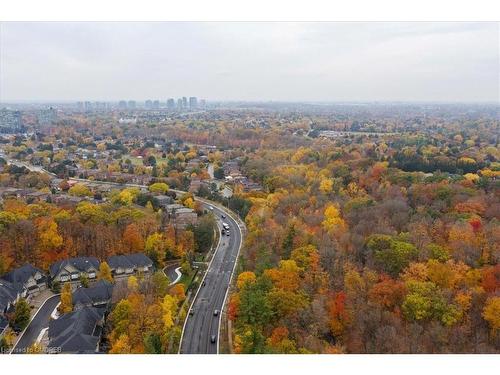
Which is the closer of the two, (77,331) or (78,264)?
(77,331)

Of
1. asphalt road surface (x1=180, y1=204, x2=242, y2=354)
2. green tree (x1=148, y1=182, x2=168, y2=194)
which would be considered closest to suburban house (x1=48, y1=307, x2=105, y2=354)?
asphalt road surface (x1=180, y1=204, x2=242, y2=354)

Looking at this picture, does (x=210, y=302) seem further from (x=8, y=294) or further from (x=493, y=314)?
(x=493, y=314)

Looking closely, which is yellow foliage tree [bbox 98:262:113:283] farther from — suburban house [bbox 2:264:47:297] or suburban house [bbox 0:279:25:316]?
suburban house [bbox 0:279:25:316]

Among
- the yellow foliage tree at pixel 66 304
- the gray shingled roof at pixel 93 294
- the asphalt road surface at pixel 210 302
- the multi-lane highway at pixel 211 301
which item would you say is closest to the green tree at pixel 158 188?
the multi-lane highway at pixel 211 301

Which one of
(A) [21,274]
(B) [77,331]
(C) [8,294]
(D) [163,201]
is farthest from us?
(D) [163,201]

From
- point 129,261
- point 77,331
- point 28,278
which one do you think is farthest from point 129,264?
point 77,331

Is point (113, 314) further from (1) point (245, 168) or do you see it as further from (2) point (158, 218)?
(1) point (245, 168)

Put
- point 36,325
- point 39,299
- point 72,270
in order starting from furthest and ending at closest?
Answer: point 72,270 → point 39,299 → point 36,325

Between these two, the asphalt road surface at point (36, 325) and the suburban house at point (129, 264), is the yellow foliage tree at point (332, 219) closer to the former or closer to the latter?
the suburban house at point (129, 264)
